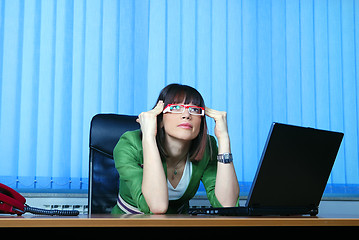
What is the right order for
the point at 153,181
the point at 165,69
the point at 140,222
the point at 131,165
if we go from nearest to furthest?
the point at 140,222, the point at 153,181, the point at 131,165, the point at 165,69

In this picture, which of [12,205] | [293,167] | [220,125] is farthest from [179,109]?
[12,205]

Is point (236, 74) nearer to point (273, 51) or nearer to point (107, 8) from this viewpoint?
point (273, 51)

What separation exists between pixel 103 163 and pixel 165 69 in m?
0.76

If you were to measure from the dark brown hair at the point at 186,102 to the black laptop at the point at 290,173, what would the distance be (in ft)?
1.77

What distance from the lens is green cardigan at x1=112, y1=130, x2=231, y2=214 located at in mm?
1533

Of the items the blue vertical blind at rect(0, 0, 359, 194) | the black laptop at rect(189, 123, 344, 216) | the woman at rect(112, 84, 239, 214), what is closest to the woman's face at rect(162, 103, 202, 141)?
the woman at rect(112, 84, 239, 214)

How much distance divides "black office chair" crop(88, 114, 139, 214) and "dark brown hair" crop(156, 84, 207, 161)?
20 cm

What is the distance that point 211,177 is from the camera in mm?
1765

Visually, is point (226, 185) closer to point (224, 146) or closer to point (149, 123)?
point (224, 146)

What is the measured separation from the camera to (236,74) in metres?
2.47

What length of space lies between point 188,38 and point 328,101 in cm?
93

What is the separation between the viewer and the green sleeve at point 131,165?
1.50 metres
